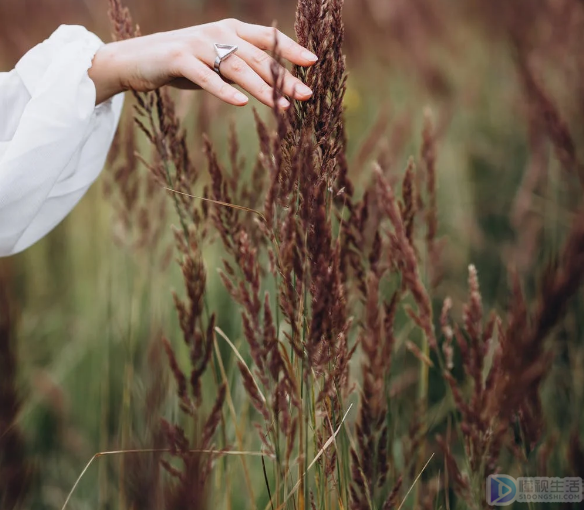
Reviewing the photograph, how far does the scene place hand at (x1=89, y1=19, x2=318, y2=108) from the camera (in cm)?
75

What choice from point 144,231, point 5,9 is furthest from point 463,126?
point 5,9

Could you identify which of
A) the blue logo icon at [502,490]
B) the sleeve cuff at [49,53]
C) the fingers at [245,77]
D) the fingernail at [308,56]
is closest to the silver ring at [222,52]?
the fingers at [245,77]

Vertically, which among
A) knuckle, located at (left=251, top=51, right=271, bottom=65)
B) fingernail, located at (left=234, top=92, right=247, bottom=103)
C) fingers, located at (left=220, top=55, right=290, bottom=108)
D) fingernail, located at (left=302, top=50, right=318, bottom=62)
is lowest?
fingernail, located at (left=234, top=92, right=247, bottom=103)

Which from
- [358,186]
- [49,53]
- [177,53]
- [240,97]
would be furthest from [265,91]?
[358,186]

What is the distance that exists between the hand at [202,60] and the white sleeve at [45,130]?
6 cm

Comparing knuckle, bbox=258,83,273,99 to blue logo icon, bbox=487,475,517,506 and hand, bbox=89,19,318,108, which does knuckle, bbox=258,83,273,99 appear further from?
blue logo icon, bbox=487,475,517,506

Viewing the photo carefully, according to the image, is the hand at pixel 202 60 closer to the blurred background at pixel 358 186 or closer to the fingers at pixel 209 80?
the fingers at pixel 209 80

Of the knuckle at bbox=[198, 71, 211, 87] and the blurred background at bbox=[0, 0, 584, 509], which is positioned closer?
the knuckle at bbox=[198, 71, 211, 87]

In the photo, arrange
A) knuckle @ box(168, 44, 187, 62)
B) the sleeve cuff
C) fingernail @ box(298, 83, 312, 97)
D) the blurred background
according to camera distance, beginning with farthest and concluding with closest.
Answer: the blurred background < the sleeve cuff < knuckle @ box(168, 44, 187, 62) < fingernail @ box(298, 83, 312, 97)

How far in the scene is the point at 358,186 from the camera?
1781 mm

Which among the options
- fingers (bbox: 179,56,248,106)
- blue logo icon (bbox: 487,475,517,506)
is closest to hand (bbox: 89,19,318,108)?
fingers (bbox: 179,56,248,106)

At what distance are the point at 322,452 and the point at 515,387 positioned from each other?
0.24 metres

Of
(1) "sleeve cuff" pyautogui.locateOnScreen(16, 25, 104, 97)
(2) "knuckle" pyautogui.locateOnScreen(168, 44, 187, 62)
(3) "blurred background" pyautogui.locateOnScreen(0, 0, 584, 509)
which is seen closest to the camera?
(2) "knuckle" pyautogui.locateOnScreen(168, 44, 187, 62)

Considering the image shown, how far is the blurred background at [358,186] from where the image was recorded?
4.03ft
